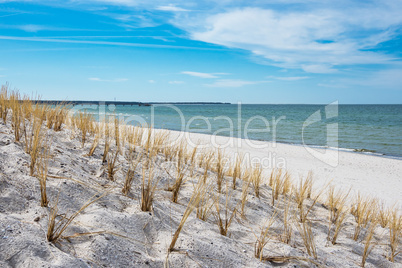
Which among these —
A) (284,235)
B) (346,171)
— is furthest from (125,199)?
(346,171)

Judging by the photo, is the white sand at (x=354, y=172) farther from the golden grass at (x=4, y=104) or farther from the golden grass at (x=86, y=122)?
the golden grass at (x=4, y=104)

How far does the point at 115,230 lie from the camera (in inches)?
67.9

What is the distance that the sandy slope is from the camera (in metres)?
1.42

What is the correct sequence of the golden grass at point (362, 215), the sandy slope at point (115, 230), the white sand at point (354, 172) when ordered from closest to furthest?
the sandy slope at point (115, 230), the golden grass at point (362, 215), the white sand at point (354, 172)

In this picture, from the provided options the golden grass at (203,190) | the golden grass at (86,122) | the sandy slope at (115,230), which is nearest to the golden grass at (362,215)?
the golden grass at (203,190)

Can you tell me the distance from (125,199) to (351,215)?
3028mm

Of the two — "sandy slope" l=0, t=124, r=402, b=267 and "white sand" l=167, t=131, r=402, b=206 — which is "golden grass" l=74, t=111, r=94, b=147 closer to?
"sandy slope" l=0, t=124, r=402, b=267

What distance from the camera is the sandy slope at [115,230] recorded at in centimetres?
142

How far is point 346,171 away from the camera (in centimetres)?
770

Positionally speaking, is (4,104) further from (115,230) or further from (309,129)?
(309,129)

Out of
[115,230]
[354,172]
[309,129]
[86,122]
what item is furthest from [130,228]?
[309,129]

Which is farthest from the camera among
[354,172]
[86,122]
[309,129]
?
[309,129]

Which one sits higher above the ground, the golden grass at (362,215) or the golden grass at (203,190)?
the golden grass at (203,190)

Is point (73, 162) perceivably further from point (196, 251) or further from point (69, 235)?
point (196, 251)
